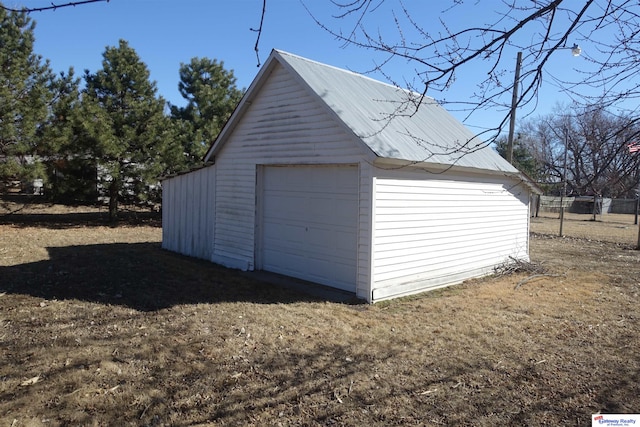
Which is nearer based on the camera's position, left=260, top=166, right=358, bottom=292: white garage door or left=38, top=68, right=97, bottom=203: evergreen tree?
left=260, top=166, right=358, bottom=292: white garage door

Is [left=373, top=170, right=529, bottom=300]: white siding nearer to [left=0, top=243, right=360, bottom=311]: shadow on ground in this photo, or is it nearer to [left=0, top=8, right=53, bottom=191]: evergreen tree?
[left=0, top=243, right=360, bottom=311]: shadow on ground

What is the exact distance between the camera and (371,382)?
4.64 metres

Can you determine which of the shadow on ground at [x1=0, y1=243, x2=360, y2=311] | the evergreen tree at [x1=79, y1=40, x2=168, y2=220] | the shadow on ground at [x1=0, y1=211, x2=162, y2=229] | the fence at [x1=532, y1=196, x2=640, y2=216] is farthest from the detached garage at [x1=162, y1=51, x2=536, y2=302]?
the fence at [x1=532, y1=196, x2=640, y2=216]

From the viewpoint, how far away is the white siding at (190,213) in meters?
11.8

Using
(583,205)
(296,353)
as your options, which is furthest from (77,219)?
(583,205)

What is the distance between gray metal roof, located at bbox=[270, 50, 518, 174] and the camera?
8000mm

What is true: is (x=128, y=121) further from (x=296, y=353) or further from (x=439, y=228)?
(x=296, y=353)

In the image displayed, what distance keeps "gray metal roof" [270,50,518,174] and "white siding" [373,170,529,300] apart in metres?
0.42

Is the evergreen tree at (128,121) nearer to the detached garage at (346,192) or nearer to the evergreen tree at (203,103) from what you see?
the evergreen tree at (203,103)

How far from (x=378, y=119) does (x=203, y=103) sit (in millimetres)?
14202

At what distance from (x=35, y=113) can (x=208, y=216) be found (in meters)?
9.09

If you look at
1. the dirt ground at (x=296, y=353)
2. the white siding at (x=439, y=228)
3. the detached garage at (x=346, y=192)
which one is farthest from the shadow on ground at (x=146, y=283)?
the white siding at (x=439, y=228)

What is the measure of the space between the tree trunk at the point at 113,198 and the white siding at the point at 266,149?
9.41 metres

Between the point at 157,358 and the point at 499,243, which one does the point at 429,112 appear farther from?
the point at 157,358
